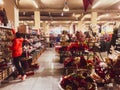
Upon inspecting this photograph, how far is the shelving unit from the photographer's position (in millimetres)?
5645

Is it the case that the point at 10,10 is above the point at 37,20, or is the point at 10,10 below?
below

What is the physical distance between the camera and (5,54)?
598 centimetres

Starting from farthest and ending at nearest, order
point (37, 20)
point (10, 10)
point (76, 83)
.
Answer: point (37, 20) → point (10, 10) → point (76, 83)

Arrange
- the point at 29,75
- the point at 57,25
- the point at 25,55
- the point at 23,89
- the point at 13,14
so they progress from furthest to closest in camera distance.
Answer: the point at 57,25 → the point at 13,14 → the point at 25,55 → the point at 29,75 → the point at 23,89

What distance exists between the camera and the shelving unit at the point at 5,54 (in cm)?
564

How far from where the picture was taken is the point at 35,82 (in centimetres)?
578

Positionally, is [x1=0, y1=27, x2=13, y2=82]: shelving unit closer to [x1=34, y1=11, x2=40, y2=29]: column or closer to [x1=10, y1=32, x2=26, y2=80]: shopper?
[x1=10, y1=32, x2=26, y2=80]: shopper

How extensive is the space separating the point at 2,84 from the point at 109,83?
3.00 meters

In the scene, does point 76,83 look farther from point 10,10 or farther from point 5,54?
point 10,10

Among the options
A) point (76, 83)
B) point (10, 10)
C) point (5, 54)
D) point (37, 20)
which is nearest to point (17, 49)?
point (5, 54)

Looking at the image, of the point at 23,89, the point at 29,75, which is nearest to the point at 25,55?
the point at 29,75

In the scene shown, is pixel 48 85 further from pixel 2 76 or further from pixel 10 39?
pixel 10 39

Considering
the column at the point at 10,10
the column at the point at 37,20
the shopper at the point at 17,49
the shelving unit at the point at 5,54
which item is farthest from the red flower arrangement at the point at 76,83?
the column at the point at 37,20

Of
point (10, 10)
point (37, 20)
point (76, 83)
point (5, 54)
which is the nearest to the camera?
point (76, 83)
